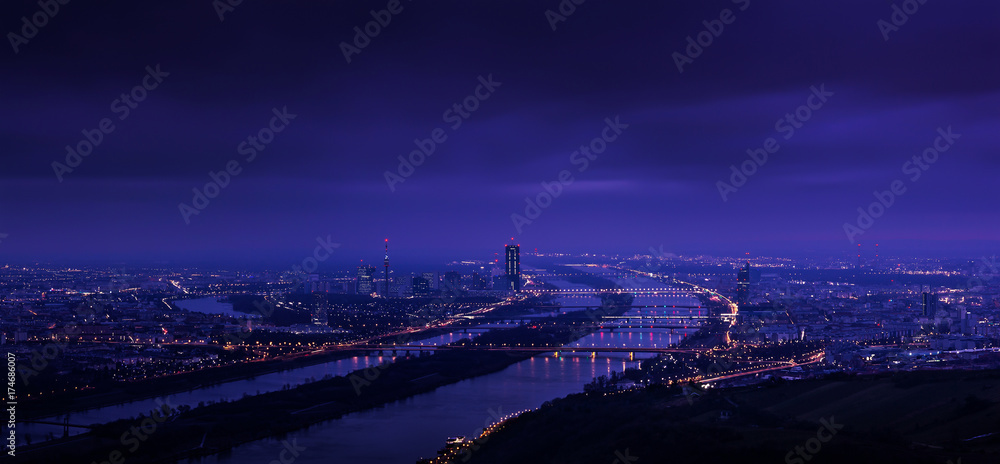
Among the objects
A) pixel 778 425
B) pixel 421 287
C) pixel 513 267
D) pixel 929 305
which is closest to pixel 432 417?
pixel 778 425

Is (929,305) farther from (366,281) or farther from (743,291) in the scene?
(366,281)

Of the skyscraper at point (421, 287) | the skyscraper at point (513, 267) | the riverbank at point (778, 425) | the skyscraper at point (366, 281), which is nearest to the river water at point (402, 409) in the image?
the riverbank at point (778, 425)

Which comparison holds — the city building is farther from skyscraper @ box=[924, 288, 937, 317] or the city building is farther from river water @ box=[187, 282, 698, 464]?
river water @ box=[187, 282, 698, 464]

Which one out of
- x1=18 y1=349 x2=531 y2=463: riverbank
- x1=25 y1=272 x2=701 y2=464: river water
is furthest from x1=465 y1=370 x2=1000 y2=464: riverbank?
x1=18 y1=349 x2=531 y2=463: riverbank

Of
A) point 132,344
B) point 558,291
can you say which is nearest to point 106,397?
point 132,344

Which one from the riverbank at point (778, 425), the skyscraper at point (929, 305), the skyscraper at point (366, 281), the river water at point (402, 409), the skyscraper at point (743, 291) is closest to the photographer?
the riverbank at point (778, 425)

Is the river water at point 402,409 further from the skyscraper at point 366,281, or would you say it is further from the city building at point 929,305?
the skyscraper at point 366,281

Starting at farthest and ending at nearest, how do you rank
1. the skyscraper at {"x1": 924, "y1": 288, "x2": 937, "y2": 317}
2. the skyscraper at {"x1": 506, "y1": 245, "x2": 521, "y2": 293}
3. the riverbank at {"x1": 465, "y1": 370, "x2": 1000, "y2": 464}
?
1. the skyscraper at {"x1": 506, "y1": 245, "x2": 521, "y2": 293}
2. the skyscraper at {"x1": 924, "y1": 288, "x2": 937, "y2": 317}
3. the riverbank at {"x1": 465, "y1": 370, "x2": 1000, "y2": 464}

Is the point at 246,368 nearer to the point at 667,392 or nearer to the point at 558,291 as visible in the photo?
the point at 667,392
